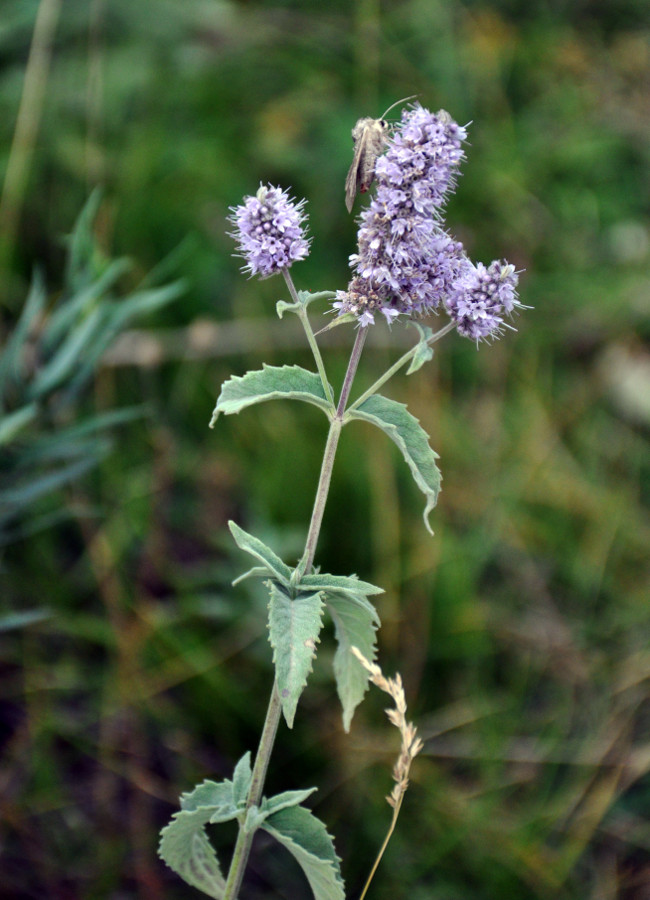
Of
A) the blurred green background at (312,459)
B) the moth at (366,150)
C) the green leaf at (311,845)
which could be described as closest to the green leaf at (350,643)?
the green leaf at (311,845)

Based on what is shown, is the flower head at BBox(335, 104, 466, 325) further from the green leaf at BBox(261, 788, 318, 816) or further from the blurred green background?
the blurred green background

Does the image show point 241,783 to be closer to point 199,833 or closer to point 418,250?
point 199,833

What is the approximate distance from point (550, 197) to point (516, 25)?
0.87 metres

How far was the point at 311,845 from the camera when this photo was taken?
0.89 m

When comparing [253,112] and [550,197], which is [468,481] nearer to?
[550,197]

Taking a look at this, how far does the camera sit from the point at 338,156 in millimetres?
2746

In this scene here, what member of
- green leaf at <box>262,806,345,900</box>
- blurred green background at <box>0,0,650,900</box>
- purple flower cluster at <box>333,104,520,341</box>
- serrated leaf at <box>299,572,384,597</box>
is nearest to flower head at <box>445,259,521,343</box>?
purple flower cluster at <box>333,104,520,341</box>

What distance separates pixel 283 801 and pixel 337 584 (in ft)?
0.89

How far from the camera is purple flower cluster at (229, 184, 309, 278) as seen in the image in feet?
2.63

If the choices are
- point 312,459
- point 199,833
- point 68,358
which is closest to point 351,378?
point 199,833

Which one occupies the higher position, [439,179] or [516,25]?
[516,25]

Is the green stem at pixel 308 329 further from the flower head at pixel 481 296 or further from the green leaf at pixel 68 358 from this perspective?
the green leaf at pixel 68 358

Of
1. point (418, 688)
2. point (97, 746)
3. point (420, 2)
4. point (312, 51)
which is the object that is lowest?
point (97, 746)

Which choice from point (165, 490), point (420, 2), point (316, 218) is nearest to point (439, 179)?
point (165, 490)
